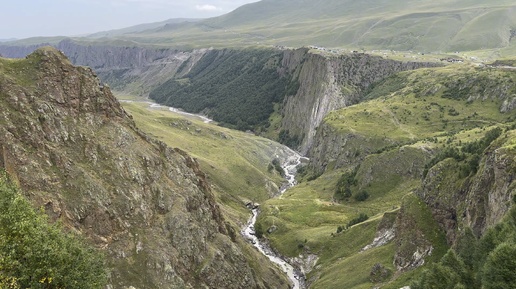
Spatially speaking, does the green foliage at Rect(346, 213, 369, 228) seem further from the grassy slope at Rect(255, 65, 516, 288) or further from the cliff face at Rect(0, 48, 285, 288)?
the cliff face at Rect(0, 48, 285, 288)

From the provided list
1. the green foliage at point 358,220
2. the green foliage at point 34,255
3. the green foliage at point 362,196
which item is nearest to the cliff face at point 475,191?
the green foliage at point 358,220

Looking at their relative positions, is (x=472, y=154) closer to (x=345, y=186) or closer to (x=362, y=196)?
(x=362, y=196)

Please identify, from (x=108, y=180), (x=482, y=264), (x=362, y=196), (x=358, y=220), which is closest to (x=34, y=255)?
(x=108, y=180)

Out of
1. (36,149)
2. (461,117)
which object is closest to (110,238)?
Result: (36,149)

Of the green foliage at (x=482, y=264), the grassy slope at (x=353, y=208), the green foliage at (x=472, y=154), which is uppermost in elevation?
the green foliage at (x=472, y=154)

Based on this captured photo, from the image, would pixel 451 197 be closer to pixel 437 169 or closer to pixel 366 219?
pixel 437 169

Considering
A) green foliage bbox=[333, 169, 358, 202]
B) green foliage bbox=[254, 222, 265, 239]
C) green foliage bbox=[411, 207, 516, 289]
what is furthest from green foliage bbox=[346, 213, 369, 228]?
green foliage bbox=[411, 207, 516, 289]

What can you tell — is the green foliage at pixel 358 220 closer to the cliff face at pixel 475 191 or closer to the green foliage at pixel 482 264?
the cliff face at pixel 475 191
